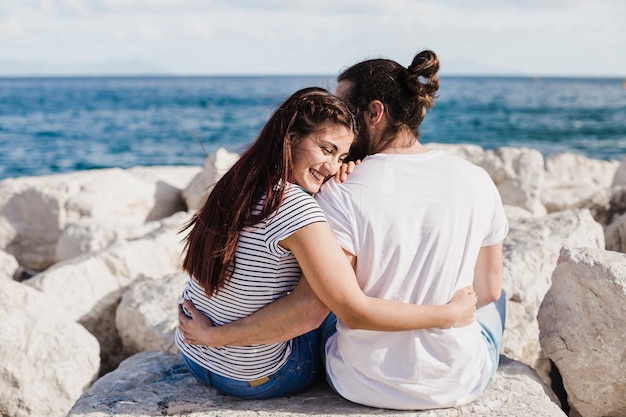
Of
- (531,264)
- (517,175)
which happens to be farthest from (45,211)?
(531,264)

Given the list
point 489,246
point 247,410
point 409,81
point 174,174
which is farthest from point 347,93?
point 174,174

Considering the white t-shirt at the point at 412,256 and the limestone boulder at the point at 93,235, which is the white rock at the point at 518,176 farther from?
the white t-shirt at the point at 412,256

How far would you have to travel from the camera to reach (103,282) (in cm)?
487

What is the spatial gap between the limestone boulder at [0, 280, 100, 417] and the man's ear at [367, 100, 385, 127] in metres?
2.14

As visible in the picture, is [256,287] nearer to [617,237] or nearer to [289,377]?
[289,377]

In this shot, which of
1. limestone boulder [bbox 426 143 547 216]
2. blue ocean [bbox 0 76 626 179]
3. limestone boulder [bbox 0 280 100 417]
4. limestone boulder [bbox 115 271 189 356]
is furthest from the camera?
blue ocean [bbox 0 76 626 179]

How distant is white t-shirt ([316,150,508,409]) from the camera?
7.84 feet

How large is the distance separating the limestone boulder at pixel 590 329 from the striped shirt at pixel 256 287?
4.25 ft

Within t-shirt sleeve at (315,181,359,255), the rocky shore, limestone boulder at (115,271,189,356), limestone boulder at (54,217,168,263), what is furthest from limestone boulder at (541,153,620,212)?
t-shirt sleeve at (315,181,359,255)

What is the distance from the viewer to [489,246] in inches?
110

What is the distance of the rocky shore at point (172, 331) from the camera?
280 cm

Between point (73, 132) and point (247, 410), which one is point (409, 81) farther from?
point (73, 132)

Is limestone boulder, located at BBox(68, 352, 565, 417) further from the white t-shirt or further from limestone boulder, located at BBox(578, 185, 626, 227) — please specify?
limestone boulder, located at BBox(578, 185, 626, 227)

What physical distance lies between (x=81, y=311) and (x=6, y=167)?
1507 centimetres
